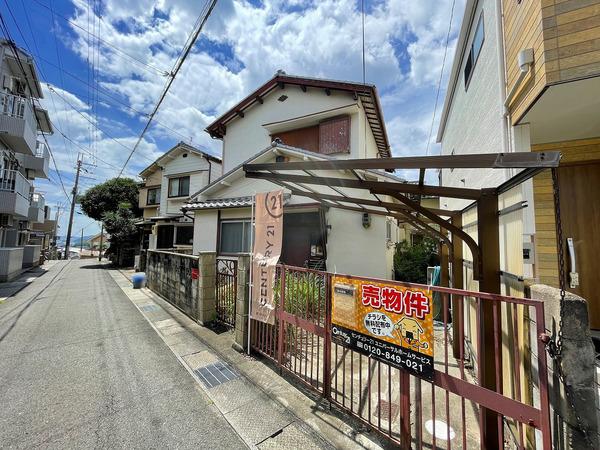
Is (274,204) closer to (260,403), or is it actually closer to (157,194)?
(260,403)

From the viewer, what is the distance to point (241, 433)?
278 cm

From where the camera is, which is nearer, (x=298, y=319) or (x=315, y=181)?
(x=315, y=181)

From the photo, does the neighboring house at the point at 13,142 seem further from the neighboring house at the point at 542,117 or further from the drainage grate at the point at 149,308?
the neighboring house at the point at 542,117

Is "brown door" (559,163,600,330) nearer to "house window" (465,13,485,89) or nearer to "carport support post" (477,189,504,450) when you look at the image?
"carport support post" (477,189,504,450)

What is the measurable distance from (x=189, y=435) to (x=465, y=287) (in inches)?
191

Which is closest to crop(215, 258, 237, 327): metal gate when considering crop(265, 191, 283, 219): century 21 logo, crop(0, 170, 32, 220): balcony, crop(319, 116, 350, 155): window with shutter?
crop(265, 191, 283, 219): century 21 logo

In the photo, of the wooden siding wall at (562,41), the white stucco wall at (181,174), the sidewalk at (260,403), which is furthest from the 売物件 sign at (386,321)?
the white stucco wall at (181,174)

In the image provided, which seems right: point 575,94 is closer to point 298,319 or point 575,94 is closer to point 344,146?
point 298,319

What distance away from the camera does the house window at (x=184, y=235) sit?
16.3 m

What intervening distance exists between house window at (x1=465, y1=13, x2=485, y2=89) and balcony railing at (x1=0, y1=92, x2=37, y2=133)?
1889 centimetres

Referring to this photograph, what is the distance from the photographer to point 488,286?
2.46 metres

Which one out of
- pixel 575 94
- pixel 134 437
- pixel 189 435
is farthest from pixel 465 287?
pixel 134 437

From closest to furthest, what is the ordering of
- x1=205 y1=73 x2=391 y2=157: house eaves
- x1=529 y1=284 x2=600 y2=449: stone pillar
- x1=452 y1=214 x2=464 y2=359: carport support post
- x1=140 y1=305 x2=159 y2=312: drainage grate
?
1. x1=529 y1=284 x2=600 y2=449: stone pillar
2. x1=452 y1=214 x2=464 y2=359: carport support post
3. x1=140 y1=305 x2=159 y2=312: drainage grate
4. x1=205 y1=73 x2=391 y2=157: house eaves

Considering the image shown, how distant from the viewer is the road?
273cm
